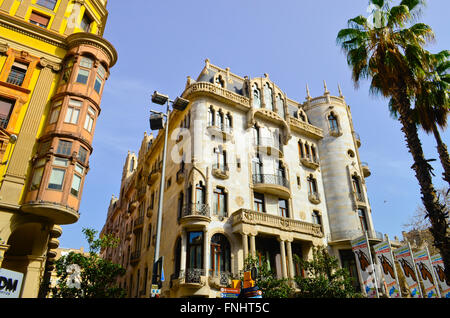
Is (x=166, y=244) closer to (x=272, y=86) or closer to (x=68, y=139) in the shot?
(x=68, y=139)

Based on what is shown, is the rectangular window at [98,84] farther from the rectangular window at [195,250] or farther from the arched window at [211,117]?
the rectangular window at [195,250]

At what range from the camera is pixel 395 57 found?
51.8 ft

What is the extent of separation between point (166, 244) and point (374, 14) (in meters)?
23.1

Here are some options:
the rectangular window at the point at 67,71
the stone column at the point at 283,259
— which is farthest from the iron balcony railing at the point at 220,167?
the rectangular window at the point at 67,71

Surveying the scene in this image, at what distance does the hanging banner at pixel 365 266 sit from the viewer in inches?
1074

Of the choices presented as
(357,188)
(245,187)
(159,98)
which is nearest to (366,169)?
(357,188)

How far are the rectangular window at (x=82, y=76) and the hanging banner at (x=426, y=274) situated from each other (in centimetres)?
2890

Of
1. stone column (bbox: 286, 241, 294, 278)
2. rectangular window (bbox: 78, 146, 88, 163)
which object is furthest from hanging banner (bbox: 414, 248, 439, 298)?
rectangular window (bbox: 78, 146, 88, 163)

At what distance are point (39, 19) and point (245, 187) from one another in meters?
22.1

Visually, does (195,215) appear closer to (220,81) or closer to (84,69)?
Result: (84,69)

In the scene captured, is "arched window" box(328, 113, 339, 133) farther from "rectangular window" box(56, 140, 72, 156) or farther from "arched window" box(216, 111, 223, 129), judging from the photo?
"rectangular window" box(56, 140, 72, 156)

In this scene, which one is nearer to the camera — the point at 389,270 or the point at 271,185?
the point at 389,270

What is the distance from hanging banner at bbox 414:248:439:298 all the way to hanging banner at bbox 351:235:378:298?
380cm

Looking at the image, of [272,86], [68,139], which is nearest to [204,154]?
[68,139]
